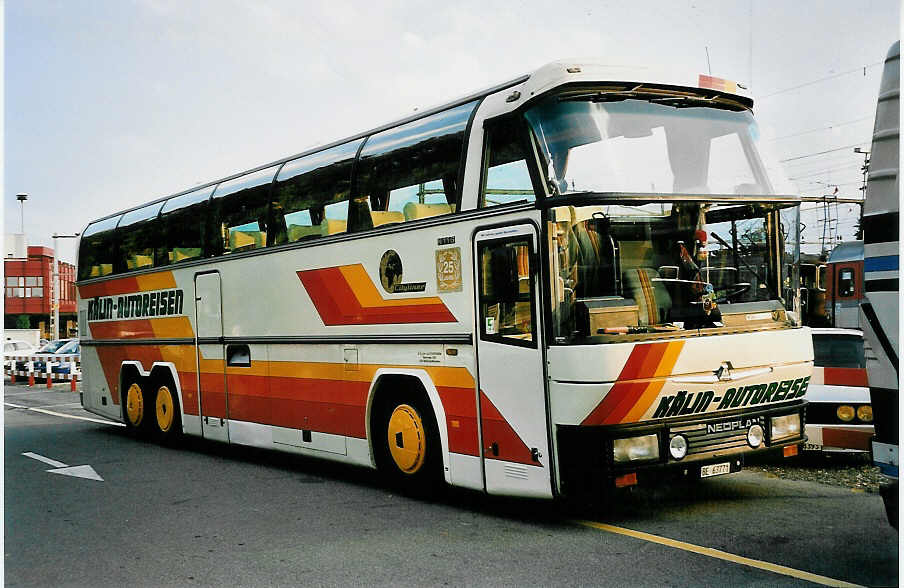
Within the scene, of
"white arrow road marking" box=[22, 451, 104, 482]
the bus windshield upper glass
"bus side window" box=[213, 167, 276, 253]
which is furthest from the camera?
"bus side window" box=[213, 167, 276, 253]

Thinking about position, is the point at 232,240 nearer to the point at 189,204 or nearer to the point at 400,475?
the point at 189,204

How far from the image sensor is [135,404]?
13.9m

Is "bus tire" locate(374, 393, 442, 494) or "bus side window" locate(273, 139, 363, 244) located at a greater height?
"bus side window" locate(273, 139, 363, 244)

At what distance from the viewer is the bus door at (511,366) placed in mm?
6926

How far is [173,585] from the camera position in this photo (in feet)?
19.3

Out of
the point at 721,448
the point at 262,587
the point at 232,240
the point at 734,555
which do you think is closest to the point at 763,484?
the point at 721,448

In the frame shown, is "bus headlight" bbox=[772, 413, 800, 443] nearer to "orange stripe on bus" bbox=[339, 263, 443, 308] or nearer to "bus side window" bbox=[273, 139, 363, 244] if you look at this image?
"orange stripe on bus" bbox=[339, 263, 443, 308]

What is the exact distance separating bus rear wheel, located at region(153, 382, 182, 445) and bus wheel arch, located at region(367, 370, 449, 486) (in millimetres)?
4850

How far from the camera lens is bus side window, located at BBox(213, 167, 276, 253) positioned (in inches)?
426

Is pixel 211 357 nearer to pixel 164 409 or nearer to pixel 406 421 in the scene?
pixel 164 409

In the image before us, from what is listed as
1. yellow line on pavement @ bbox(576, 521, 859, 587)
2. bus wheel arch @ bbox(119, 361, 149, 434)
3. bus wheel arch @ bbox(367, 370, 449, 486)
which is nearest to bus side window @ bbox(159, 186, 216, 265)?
bus wheel arch @ bbox(119, 361, 149, 434)

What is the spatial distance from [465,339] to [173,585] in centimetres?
303

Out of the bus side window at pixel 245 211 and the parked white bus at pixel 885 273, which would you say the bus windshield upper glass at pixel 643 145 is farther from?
the bus side window at pixel 245 211

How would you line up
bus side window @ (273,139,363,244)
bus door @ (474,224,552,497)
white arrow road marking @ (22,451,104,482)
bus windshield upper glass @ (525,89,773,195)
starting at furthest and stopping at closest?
white arrow road marking @ (22,451,104,482)
bus side window @ (273,139,363,244)
bus door @ (474,224,552,497)
bus windshield upper glass @ (525,89,773,195)
